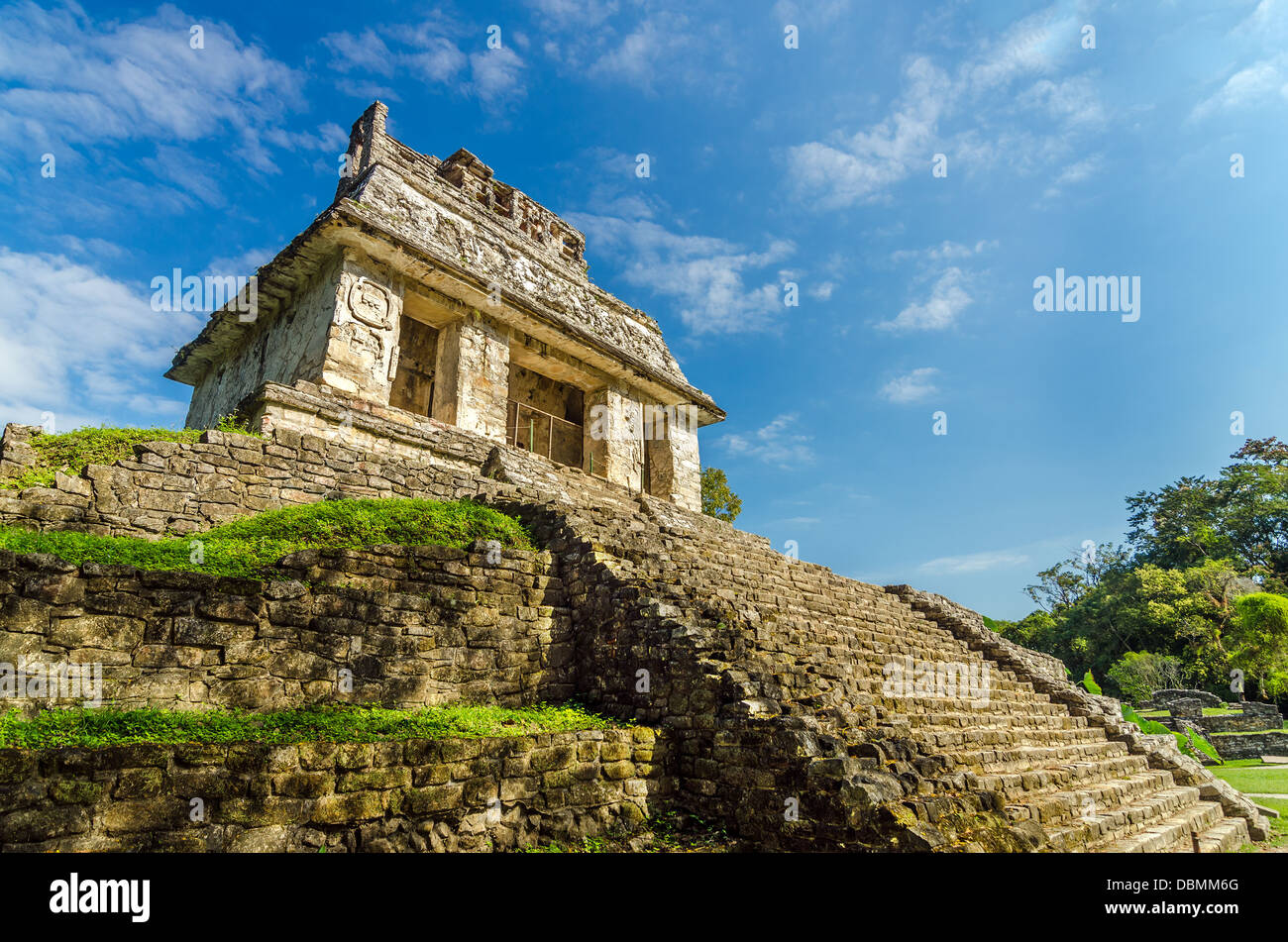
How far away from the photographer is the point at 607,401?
1491 centimetres

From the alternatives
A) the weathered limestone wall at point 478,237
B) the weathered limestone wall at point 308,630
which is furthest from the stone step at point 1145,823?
the weathered limestone wall at point 478,237

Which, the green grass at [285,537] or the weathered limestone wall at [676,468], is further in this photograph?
the weathered limestone wall at [676,468]

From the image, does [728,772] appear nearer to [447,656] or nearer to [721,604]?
[721,604]

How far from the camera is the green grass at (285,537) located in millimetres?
A: 4578

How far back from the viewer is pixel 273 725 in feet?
13.4

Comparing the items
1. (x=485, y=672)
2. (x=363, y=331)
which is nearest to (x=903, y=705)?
(x=485, y=672)

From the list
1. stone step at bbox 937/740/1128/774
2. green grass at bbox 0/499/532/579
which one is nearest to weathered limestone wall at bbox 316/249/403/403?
green grass at bbox 0/499/532/579

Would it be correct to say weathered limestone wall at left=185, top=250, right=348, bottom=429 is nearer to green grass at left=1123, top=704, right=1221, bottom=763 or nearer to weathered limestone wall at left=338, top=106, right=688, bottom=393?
weathered limestone wall at left=338, top=106, right=688, bottom=393

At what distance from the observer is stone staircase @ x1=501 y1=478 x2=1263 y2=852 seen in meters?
4.81

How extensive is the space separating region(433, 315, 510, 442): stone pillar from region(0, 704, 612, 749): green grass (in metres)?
7.47

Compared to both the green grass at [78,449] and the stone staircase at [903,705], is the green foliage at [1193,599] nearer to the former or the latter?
the stone staircase at [903,705]

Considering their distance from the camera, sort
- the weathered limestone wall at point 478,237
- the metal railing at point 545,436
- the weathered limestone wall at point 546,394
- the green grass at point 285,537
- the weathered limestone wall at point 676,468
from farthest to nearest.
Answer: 1. the weathered limestone wall at point 546,394
2. the metal railing at point 545,436
3. the weathered limestone wall at point 676,468
4. the weathered limestone wall at point 478,237
5. the green grass at point 285,537

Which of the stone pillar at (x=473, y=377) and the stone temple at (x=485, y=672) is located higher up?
the stone pillar at (x=473, y=377)

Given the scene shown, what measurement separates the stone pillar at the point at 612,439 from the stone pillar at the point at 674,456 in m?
0.55
